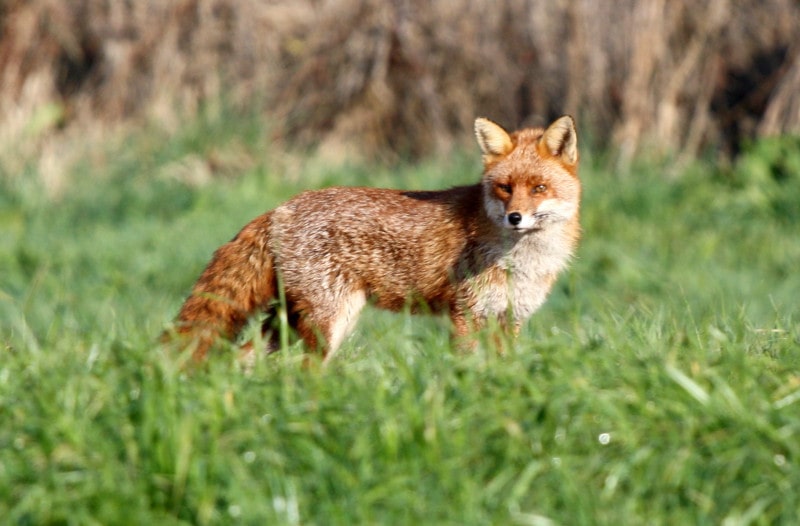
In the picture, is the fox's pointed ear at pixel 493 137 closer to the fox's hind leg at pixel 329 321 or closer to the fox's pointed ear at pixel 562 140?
the fox's pointed ear at pixel 562 140

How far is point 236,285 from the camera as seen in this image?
5.05m

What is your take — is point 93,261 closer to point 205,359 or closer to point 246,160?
point 246,160

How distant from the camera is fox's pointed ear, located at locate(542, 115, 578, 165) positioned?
5344 millimetres

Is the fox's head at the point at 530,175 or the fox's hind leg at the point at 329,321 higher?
the fox's head at the point at 530,175


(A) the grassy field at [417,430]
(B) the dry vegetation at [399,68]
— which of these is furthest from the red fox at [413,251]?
(B) the dry vegetation at [399,68]

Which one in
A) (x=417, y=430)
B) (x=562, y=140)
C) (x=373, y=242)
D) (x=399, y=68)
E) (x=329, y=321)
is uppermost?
(x=562, y=140)

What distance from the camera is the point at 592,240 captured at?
9.41 m

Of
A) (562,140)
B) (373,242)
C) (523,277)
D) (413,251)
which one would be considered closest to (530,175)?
(562,140)

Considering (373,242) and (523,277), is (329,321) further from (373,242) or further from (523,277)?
(523,277)

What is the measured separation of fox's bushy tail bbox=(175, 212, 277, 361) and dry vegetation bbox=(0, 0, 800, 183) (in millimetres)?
6797

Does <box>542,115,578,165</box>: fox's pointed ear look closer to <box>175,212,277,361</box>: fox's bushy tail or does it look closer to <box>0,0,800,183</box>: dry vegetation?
<box>175,212,277,361</box>: fox's bushy tail

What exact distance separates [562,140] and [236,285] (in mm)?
1715

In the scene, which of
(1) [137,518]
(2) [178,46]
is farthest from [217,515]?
(2) [178,46]

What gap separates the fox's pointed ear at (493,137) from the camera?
549cm
